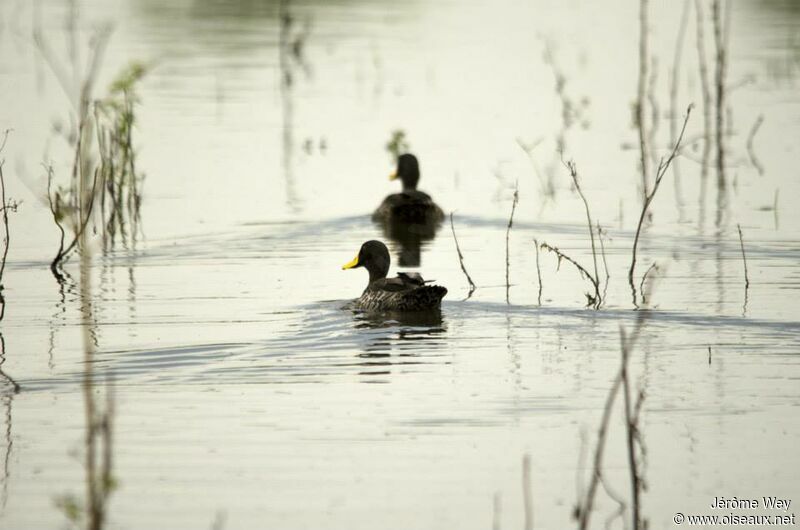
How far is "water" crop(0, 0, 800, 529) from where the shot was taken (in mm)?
7797

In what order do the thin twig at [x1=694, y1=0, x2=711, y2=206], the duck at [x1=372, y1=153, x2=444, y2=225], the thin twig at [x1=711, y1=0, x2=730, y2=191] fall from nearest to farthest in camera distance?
the duck at [x1=372, y1=153, x2=444, y2=225] → the thin twig at [x1=711, y1=0, x2=730, y2=191] → the thin twig at [x1=694, y1=0, x2=711, y2=206]

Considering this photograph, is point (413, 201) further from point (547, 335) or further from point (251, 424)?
point (251, 424)

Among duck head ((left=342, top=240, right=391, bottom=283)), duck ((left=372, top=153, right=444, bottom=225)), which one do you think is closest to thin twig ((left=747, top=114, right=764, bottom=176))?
duck ((left=372, top=153, right=444, bottom=225))

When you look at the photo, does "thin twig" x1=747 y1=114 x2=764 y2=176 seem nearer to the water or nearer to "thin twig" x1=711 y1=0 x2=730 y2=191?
the water

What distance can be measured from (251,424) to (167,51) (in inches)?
896

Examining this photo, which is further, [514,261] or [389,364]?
[514,261]

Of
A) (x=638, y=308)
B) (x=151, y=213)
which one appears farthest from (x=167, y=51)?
(x=638, y=308)

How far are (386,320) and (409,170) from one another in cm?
676

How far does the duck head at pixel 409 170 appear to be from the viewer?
18.6m

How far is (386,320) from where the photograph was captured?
12086mm

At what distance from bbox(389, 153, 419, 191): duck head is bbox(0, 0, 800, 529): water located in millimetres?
526

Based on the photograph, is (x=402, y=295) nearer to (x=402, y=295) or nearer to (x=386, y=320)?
(x=402, y=295)

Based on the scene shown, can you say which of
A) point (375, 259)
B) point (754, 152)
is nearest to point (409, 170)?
point (375, 259)

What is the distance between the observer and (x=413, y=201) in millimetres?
17031
